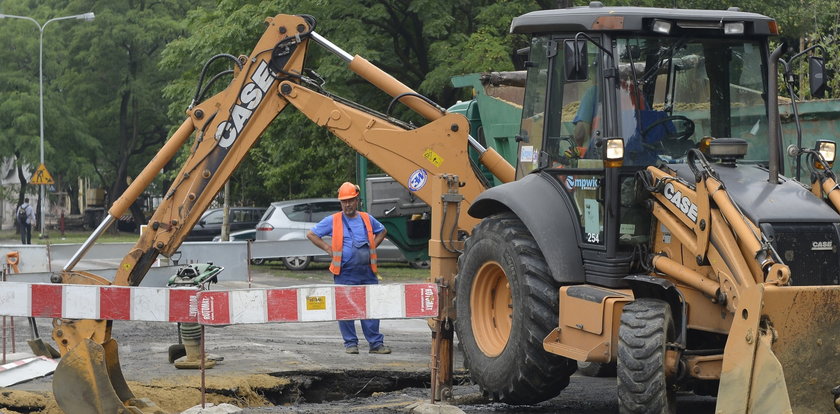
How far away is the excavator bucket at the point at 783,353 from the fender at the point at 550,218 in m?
1.56

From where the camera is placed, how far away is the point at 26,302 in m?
9.02

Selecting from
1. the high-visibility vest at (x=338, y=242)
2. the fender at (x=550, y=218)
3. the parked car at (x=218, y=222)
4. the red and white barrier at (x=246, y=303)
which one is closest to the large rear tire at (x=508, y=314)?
the fender at (x=550, y=218)

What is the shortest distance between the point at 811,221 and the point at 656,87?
145cm

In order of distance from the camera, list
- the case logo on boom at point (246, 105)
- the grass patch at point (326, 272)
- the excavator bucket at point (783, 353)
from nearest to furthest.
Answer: the excavator bucket at point (783, 353) < the case logo on boom at point (246, 105) < the grass patch at point (326, 272)

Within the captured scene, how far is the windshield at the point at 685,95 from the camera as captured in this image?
7.77m

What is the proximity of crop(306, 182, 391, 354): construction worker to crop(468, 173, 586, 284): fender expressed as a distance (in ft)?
12.6

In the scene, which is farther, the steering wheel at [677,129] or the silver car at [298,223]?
the silver car at [298,223]

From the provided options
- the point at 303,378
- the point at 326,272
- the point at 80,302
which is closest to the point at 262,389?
the point at 303,378

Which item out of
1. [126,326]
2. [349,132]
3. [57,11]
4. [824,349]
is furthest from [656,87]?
[57,11]

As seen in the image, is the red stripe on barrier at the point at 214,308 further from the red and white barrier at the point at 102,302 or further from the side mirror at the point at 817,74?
the side mirror at the point at 817,74

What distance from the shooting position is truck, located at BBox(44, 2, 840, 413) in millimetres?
6605

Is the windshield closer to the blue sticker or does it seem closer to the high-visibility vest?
the blue sticker

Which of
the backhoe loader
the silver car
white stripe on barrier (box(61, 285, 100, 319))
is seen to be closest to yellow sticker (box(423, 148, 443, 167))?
the backhoe loader

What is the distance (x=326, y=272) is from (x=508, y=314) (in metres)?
16.5
